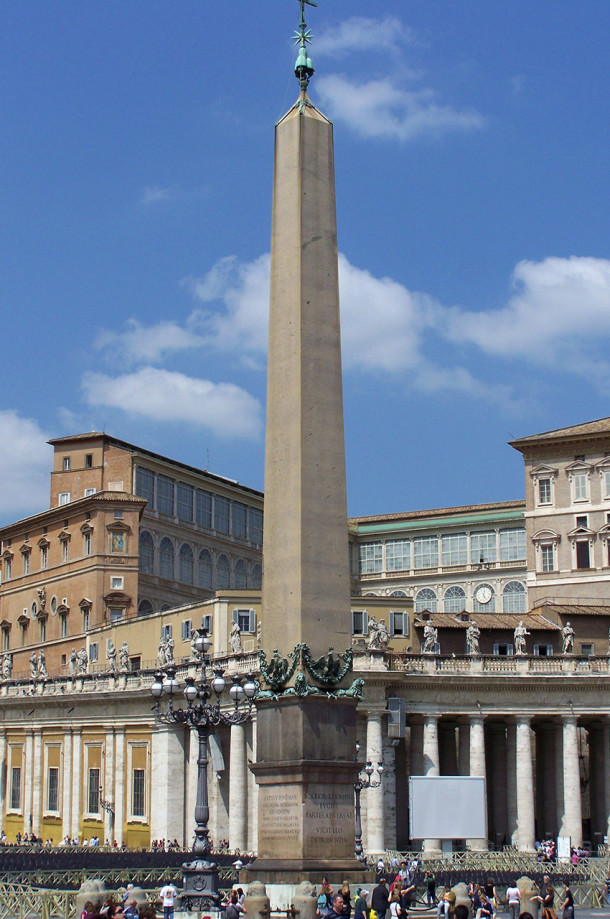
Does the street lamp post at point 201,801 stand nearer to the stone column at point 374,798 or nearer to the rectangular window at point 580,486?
the stone column at point 374,798

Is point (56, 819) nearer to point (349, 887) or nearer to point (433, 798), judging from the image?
point (433, 798)

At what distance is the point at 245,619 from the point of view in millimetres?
57250

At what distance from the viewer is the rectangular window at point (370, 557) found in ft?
295

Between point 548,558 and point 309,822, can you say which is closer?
point 309,822

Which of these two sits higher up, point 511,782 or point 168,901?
point 511,782

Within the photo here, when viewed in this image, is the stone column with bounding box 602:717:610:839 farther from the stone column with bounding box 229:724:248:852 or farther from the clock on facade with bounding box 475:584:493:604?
the clock on facade with bounding box 475:584:493:604

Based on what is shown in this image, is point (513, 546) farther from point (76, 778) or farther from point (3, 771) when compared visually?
point (76, 778)

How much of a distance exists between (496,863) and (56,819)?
28.6 meters

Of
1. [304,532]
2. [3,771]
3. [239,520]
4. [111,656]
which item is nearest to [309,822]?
[304,532]

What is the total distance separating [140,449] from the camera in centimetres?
7800

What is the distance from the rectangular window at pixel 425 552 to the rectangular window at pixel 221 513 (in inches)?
512

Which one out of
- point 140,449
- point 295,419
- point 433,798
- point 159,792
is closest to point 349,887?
point 295,419

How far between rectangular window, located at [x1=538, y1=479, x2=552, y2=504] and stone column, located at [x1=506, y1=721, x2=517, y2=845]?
21874 millimetres

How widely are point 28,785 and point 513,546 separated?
3506 cm
